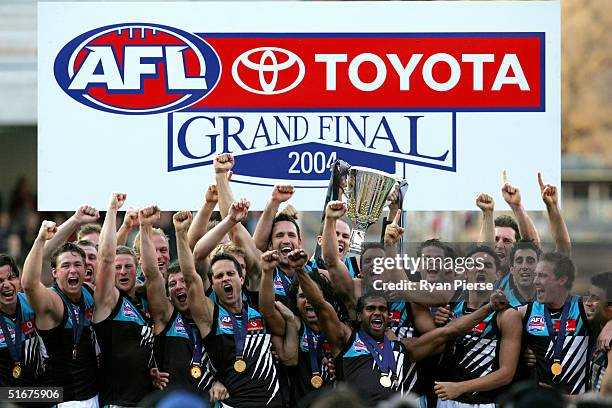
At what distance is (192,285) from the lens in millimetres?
8133

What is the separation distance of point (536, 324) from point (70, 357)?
11.0 ft

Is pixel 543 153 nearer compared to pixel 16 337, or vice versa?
pixel 16 337

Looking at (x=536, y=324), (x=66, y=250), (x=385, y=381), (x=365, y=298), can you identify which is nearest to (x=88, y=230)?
(x=66, y=250)

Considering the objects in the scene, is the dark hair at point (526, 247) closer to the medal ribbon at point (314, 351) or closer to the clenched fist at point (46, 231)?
the medal ribbon at point (314, 351)

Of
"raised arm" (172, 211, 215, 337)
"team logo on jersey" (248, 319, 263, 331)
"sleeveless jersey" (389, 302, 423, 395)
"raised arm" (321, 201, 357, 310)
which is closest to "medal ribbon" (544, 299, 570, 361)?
"sleeveless jersey" (389, 302, 423, 395)

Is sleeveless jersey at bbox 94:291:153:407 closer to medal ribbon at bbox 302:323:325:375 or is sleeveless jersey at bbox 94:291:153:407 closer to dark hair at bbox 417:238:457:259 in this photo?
medal ribbon at bbox 302:323:325:375

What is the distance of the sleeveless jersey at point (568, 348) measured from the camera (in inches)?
321

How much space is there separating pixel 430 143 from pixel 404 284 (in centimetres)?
121

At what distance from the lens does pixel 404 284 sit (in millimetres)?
8258

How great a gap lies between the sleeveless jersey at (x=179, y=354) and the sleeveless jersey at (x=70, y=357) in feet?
1.69

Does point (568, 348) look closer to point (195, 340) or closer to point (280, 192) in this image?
point (280, 192)

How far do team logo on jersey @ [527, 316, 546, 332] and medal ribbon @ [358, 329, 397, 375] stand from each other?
3.30 feet

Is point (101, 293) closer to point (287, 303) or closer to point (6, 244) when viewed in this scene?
point (287, 303)

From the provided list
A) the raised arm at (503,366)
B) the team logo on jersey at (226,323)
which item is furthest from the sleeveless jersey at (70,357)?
the raised arm at (503,366)
